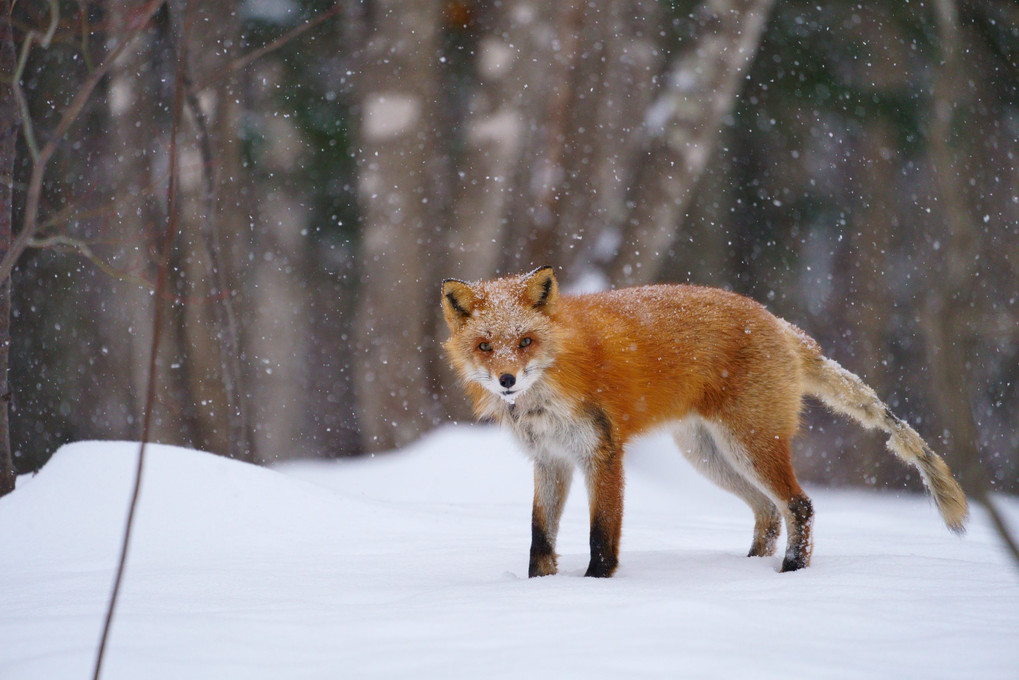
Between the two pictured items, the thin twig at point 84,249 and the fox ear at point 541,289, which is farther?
the thin twig at point 84,249

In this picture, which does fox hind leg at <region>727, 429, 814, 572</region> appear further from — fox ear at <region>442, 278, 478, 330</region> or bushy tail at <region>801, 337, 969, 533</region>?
fox ear at <region>442, 278, 478, 330</region>

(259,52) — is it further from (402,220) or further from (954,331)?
(954,331)

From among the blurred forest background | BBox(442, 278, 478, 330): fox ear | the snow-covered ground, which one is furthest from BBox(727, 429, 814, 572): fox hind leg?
the blurred forest background

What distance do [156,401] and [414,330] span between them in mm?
3401

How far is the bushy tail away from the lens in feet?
13.3

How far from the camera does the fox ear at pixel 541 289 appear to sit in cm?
381

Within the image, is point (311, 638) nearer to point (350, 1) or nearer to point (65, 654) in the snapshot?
point (65, 654)

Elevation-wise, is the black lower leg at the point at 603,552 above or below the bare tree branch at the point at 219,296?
below

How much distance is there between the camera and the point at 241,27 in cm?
883

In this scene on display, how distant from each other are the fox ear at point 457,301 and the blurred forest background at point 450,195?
4.56 metres

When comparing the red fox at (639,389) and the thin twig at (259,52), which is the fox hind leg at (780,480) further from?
the thin twig at (259,52)

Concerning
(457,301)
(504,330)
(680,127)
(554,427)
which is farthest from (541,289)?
(680,127)

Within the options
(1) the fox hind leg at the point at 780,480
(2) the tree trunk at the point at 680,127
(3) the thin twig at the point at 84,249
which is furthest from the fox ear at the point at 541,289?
(2) the tree trunk at the point at 680,127

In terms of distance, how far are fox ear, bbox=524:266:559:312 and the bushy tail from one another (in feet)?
5.19
